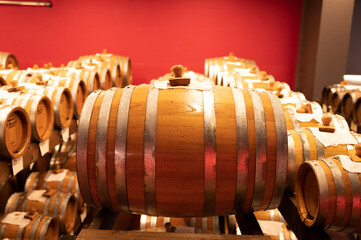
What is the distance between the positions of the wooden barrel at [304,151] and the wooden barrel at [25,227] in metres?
2.10

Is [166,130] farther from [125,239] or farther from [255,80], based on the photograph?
[255,80]

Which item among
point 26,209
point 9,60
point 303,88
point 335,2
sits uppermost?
point 335,2

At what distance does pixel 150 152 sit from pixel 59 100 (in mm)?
2005

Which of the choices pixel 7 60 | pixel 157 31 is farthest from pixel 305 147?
pixel 7 60

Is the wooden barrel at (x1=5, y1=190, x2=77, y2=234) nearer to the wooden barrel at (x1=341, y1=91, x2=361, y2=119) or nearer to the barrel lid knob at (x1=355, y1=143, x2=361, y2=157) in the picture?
the barrel lid knob at (x1=355, y1=143, x2=361, y2=157)

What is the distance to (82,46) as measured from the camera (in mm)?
7512

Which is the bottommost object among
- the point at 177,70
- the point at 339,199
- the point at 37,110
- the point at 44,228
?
the point at 44,228

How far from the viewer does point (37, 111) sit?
279cm

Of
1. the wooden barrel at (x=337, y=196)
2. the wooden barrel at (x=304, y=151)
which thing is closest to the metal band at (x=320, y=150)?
the wooden barrel at (x=304, y=151)

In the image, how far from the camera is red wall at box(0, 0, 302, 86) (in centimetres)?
732

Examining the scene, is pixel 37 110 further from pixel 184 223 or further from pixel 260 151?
pixel 260 151

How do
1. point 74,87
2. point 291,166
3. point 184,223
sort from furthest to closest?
point 74,87
point 184,223
point 291,166

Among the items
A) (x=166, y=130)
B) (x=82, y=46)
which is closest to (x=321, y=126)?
(x=166, y=130)

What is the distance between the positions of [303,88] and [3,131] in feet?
21.8
